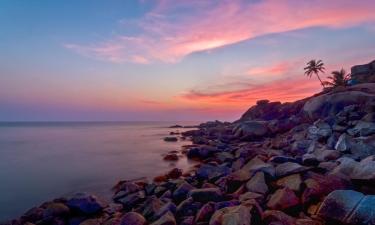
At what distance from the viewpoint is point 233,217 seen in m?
6.63

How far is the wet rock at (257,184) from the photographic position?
29.3ft

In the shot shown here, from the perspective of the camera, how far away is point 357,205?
20.1 feet

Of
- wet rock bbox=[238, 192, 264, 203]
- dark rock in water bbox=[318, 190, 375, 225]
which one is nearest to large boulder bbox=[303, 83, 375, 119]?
wet rock bbox=[238, 192, 264, 203]

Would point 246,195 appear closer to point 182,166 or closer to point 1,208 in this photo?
point 1,208

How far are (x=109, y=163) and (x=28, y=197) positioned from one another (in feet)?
34.3

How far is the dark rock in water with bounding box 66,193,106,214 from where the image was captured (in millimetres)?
10320

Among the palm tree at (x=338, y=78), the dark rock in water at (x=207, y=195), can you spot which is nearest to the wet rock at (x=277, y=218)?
the dark rock in water at (x=207, y=195)

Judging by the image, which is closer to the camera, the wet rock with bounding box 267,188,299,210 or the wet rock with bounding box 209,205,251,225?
the wet rock with bounding box 209,205,251,225

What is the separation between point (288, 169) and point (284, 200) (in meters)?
1.97

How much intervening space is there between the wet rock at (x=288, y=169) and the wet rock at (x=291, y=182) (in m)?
0.26

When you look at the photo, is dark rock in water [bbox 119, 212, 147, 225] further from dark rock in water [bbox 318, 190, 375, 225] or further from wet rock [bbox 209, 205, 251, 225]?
dark rock in water [bbox 318, 190, 375, 225]

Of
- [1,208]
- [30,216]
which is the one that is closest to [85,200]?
[30,216]

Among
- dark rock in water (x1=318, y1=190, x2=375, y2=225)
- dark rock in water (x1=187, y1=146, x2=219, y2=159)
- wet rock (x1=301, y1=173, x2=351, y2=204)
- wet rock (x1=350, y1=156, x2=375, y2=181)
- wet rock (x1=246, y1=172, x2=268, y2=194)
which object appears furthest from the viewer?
dark rock in water (x1=187, y1=146, x2=219, y2=159)

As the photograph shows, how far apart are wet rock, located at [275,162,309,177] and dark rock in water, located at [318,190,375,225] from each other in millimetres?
2714
